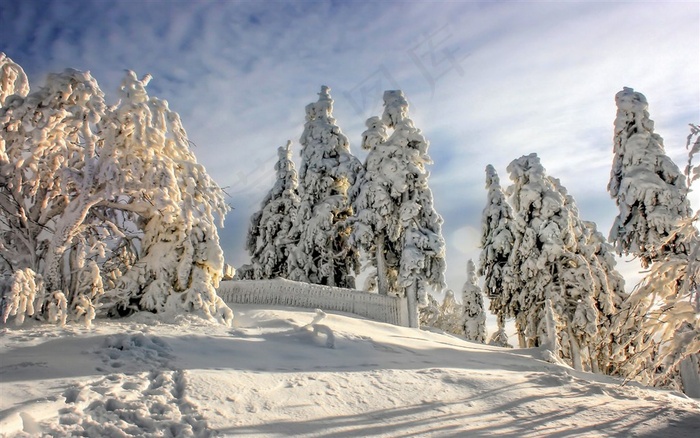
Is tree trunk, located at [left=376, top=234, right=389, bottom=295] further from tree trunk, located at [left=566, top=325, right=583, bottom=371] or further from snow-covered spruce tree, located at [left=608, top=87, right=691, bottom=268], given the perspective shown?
snow-covered spruce tree, located at [left=608, top=87, right=691, bottom=268]

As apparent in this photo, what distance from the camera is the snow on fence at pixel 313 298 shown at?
63.6 ft

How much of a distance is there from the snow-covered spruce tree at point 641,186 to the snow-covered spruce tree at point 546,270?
245 centimetres

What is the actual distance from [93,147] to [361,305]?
1293cm

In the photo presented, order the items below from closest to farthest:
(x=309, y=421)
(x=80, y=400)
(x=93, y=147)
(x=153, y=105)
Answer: (x=80, y=400) → (x=309, y=421) → (x=93, y=147) → (x=153, y=105)

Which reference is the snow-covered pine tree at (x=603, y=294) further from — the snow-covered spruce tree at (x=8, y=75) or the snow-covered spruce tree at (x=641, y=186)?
the snow-covered spruce tree at (x=8, y=75)

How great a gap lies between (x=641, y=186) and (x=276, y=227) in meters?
20.1

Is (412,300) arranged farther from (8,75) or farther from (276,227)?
(8,75)

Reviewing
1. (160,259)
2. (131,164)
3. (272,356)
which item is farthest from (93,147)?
(272,356)

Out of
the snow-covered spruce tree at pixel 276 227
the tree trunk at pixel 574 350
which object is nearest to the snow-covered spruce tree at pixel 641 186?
the tree trunk at pixel 574 350

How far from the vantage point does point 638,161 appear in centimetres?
2014

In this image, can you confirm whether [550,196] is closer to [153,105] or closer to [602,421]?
[602,421]

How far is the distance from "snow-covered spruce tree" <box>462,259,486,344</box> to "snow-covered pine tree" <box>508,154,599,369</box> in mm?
7876

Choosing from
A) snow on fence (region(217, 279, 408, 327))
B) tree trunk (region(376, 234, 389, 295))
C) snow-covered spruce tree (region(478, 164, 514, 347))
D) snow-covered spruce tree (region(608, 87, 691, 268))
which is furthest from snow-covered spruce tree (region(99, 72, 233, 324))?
snow-covered spruce tree (region(478, 164, 514, 347))

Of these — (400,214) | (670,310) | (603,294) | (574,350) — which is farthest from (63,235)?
(603,294)
